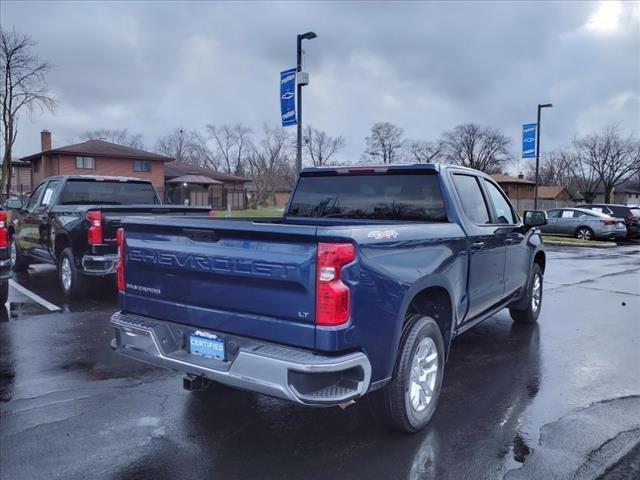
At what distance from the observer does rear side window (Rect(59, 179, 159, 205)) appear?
8.94m

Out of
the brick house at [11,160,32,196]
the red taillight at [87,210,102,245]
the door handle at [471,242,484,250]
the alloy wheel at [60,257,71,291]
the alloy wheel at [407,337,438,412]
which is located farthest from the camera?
the brick house at [11,160,32,196]

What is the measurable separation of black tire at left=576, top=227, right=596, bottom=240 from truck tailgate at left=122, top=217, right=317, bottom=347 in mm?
22837

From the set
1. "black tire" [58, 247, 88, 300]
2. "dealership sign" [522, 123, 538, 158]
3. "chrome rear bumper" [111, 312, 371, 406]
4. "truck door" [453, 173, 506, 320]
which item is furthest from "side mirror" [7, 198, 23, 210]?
"dealership sign" [522, 123, 538, 158]

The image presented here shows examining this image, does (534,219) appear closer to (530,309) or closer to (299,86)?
(530,309)

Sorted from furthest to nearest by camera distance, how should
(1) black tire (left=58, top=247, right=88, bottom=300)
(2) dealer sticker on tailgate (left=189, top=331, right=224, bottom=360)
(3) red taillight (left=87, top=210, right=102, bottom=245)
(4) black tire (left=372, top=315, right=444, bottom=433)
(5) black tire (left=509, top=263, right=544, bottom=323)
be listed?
(1) black tire (left=58, top=247, right=88, bottom=300) → (3) red taillight (left=87, top=210, right=102, bottom=245) → (5) black tire (left=509, top=263, right=544, bottom=323) → (4) black tire (left=372, top=315, right=444, bottom=433) → (2) dealer sticker on tailgate (left=189, top=331, right=224, bottom=360)

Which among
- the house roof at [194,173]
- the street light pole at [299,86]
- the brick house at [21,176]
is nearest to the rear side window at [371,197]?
the street light pole at [299,86]

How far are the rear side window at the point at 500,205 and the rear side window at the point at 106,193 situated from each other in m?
6.57

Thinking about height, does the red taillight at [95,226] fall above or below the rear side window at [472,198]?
below

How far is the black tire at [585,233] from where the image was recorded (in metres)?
22.6

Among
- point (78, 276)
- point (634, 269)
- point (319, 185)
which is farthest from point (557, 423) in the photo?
point (634, 269)

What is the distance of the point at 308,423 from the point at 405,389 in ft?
2.90

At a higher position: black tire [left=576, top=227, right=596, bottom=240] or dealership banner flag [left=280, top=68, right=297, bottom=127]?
dealership banner flag [left=280, top=68, right=297, bottom=127]

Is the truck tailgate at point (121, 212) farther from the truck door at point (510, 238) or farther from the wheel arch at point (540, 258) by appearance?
the wheel arch at point (540, 258)

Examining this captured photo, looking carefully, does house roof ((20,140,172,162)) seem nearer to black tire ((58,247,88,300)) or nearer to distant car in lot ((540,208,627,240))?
distant car in lot ((540,208,627,240))
